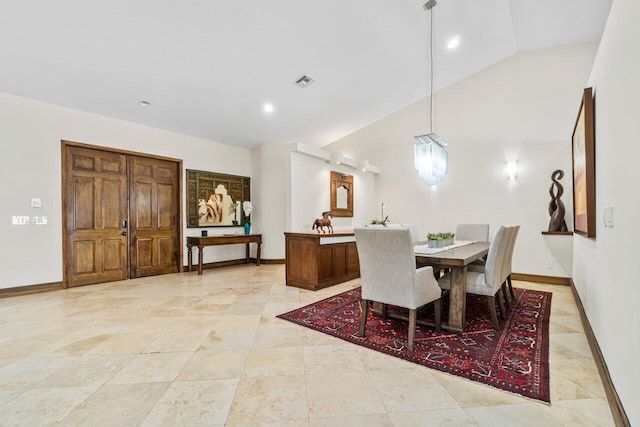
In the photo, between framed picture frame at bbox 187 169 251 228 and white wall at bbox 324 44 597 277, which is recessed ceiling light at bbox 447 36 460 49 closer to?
white wall at bbox 324 44 597 277

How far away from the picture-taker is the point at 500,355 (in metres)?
2.26

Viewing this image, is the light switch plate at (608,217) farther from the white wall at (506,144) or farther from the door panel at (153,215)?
the door panel at (153,215)

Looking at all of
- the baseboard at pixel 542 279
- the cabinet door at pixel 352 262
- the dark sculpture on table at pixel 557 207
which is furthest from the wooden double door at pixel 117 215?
the dark sculpture on table at pixel 557 207

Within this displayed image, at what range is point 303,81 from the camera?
4.64 metres

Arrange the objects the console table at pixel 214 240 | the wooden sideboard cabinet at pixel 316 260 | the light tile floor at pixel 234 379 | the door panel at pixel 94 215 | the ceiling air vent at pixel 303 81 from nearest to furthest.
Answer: the light tile floor at pixel 234 379 → the wooden sideboard cabinet at pixel 316 260 → the door panel at pixel 94 215 → the ceiling air vent at pixel 303 81 → the console table at pixel 214 240

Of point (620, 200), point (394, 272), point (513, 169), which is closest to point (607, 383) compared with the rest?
point (620, 200)

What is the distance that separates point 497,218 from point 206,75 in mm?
5285

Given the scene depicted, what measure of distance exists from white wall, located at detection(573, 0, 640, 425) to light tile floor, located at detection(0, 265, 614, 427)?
370mm

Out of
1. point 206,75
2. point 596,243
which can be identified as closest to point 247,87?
point 206,75

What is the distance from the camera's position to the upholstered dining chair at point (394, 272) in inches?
91.1

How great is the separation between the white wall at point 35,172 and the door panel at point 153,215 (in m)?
0.70

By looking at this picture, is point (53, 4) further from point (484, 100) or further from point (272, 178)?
point (484, 100)

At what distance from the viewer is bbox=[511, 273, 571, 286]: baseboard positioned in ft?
15.0

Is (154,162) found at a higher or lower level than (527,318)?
higher
